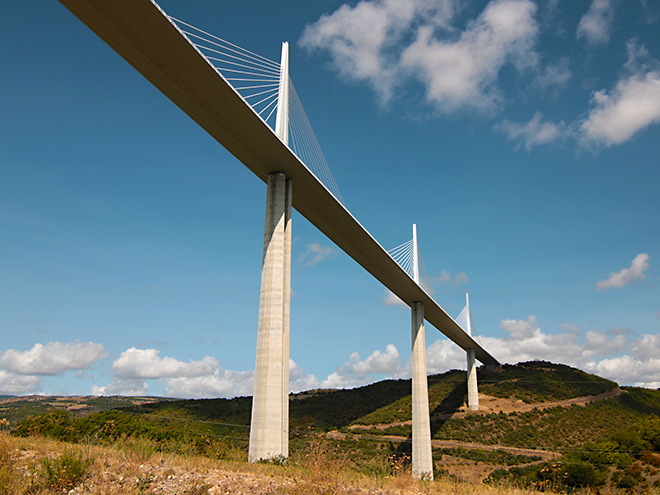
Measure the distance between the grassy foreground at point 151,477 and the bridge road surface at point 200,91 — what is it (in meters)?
13.4

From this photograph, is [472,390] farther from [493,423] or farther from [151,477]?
[151,477]

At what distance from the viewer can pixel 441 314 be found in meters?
50.0

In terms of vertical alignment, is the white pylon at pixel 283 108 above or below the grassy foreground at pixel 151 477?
above

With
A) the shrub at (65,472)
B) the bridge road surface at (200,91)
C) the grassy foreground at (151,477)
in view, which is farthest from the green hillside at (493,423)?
the bridge road surface at (200,91)

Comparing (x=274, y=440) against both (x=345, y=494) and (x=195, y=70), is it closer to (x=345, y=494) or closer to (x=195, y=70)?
(x=345, y=494)

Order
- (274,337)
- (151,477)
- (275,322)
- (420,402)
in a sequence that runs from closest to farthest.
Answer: (151,477) < (274,337) < (275,322) < (420,402)

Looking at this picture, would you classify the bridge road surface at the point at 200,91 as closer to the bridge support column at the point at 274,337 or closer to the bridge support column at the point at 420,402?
the bridge support column at the point at 274,337

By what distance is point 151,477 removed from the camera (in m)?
6.82

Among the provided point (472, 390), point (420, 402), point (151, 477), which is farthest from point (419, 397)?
point (151, 477)

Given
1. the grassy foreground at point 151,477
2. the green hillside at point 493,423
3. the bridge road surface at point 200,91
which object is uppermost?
the bridge road surface at point 200,91

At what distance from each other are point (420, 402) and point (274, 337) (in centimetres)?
2631

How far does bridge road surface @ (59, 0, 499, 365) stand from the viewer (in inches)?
576

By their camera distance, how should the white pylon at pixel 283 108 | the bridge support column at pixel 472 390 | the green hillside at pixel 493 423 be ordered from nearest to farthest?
the white pylon at pixel 283 108, the green hillside at pixel 493 423, the bridge support column at pixel 472 390

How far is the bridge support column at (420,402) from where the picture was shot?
39.5 m
